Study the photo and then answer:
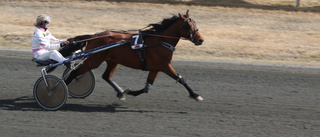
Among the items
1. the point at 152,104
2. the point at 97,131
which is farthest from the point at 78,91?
the point at 97,131

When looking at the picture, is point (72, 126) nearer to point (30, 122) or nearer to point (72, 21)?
point (30, 122)

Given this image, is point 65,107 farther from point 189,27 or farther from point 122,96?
point 189,27

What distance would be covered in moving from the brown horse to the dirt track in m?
0.41

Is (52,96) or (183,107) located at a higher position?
(52,96)

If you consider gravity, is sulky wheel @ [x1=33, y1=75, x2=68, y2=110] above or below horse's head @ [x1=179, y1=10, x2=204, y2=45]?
below

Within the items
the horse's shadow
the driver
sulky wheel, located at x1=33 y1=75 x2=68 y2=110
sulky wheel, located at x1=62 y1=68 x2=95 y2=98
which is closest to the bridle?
the horse's shadow

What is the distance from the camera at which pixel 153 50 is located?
7.08 meters

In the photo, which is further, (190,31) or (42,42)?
(190,31)

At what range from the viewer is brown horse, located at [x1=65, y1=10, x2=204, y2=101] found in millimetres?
7051

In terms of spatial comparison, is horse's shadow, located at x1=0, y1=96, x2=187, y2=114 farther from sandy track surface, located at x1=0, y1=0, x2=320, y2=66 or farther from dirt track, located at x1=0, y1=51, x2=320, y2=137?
sandy track surface, located at x1=0, y1=0, x2=320, y2=66

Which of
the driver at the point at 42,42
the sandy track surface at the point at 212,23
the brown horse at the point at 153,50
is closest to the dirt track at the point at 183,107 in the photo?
the brown horse at the point at 153,50

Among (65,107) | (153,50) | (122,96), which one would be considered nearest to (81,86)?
(65,107)

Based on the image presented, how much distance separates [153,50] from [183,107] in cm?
96

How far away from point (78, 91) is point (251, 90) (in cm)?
289
